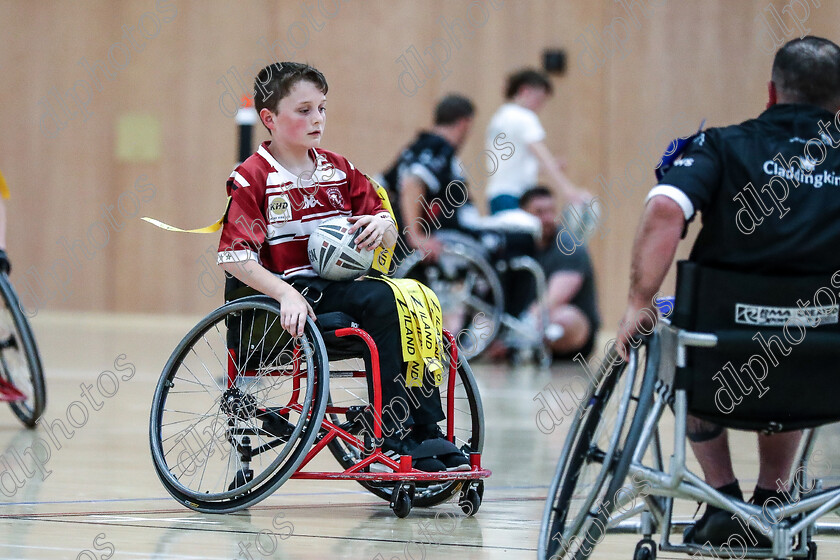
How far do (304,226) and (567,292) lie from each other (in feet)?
16.7

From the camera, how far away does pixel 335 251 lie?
3117mm

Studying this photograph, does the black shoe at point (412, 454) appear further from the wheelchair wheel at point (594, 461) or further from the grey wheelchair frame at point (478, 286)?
the grey wheelchair frame at point (478, 286)

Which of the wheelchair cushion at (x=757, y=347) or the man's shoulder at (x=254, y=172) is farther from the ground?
the man's shoulder at (x=254, y=172)

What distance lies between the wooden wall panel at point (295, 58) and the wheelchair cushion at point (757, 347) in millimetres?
8640

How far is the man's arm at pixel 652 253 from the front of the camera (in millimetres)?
2260

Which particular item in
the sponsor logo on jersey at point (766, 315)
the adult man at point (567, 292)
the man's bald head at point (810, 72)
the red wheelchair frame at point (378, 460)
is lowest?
the adult man at point (567, 292)

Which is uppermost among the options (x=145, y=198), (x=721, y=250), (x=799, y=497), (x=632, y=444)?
(x=721, y=250)

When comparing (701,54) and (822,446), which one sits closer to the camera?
(822,446)

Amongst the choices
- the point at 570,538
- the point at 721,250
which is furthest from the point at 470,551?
the point at 721,250

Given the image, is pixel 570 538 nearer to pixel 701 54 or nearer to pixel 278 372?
pixel 278 372

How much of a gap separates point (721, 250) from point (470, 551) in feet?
2.78

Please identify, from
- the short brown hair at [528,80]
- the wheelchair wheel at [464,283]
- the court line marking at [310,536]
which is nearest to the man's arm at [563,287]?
the wheelchair wheel at [464,283]

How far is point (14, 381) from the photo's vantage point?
15.5 feet

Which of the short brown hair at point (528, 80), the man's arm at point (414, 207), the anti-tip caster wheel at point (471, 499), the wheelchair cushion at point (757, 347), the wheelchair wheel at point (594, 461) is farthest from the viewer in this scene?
the short brown hair at point (528, 80)
